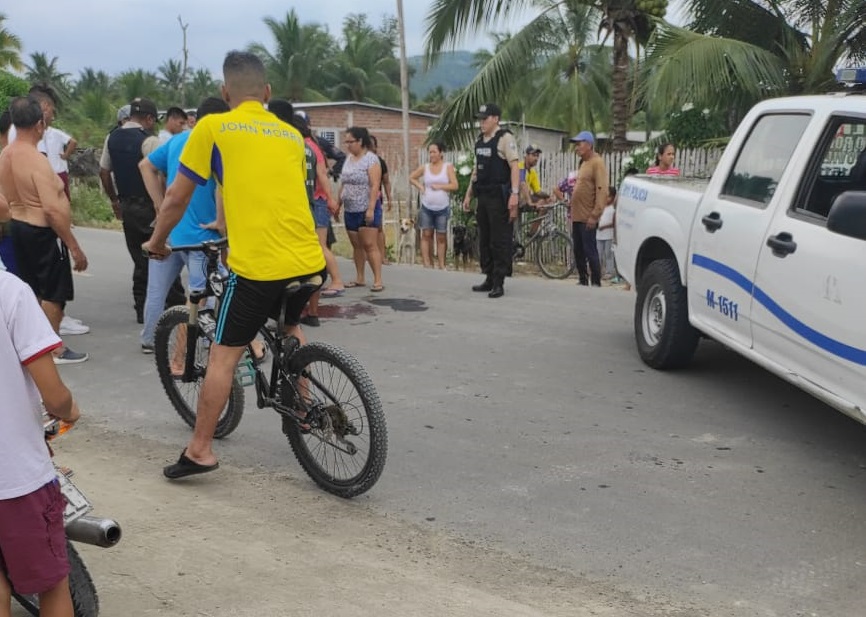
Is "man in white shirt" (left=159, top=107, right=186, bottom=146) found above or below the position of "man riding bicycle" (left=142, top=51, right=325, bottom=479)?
above

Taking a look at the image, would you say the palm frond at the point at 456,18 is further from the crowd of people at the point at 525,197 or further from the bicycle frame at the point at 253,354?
the bicycle frame at the point at 253,354

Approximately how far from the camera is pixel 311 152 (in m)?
8.27

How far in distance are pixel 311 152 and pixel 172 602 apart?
5.53m

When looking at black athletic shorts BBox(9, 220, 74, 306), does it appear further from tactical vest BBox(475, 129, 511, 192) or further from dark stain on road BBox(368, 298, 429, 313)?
tactical vest BBox(475, 129, 511, 192)

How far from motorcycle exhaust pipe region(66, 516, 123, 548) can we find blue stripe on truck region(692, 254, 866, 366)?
123 inches

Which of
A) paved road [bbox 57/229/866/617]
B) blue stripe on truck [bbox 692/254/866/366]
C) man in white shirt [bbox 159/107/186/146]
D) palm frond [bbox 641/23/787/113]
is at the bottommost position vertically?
paved road [bbox 57/229/866/617]

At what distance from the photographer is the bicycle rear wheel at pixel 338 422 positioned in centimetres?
406

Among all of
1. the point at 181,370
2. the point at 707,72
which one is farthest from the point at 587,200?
the point at 181,370

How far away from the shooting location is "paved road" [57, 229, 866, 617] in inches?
144

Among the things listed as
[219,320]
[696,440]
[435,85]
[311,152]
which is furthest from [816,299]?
[435,85]

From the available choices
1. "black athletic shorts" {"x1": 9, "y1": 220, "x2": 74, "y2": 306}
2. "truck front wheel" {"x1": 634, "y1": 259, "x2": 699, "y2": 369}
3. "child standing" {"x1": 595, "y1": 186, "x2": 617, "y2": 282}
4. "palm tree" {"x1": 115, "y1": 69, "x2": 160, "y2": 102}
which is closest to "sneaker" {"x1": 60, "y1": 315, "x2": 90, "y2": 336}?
"black athletic shorts" {"x1": 9, "y1": 220, "x2": 74, "y2": 306}

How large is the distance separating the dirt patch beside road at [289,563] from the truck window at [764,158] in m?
2.72

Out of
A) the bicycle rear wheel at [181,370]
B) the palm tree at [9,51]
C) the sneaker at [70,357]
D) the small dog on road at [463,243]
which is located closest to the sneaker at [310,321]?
the sneaker at [70,357]

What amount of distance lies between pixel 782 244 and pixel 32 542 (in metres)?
3.72
